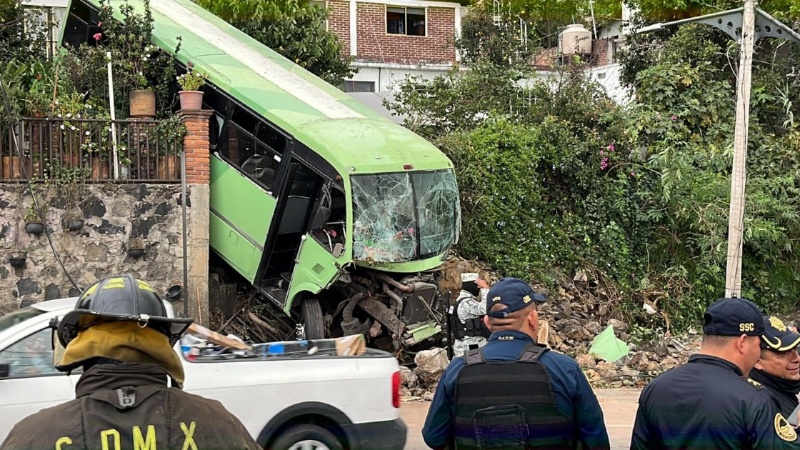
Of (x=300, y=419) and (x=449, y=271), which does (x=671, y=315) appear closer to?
(x=449, y=271)

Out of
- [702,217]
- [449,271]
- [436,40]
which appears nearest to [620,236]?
[702,217]

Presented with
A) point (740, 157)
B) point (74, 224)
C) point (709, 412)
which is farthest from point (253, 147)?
point (709, 412)

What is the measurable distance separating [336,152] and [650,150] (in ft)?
25.2

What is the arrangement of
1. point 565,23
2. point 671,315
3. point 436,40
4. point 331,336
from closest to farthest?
point 331,336 < point 671,315 < point 436,40 < point 565,23

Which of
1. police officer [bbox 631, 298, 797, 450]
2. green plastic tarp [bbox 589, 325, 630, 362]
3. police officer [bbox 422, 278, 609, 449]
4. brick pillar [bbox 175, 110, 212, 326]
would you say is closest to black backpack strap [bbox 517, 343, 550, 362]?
police officer [bbox 422, 278, 609, 449]

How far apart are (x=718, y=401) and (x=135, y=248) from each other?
8885 mm

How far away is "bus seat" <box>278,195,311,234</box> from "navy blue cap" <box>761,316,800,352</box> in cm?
738

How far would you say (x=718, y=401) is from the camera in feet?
10.00

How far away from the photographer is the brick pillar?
1079 centimetres

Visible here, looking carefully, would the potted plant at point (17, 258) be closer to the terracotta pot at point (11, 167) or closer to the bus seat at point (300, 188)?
the terracotta pot at point (11, 167)

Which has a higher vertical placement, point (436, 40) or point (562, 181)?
point (436, 40)

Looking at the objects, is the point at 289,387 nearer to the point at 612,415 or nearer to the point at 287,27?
the point at 612,415

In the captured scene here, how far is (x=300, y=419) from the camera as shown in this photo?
6230 millimetres

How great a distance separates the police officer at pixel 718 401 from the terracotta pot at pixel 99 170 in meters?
8.90
